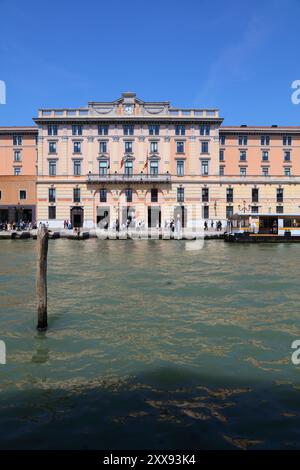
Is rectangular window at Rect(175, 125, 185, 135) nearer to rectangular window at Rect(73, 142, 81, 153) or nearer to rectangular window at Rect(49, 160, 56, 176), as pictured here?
rectangular window at Rect(73, 142, 81, 153)

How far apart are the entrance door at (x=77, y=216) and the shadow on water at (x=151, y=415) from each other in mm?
53809

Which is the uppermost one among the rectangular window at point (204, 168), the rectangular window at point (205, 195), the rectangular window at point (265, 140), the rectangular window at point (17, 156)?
the rectangular window at point (265, 140)

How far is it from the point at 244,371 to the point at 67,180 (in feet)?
179

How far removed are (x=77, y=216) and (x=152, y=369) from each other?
53.8 meters

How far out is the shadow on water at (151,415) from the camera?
4957mm

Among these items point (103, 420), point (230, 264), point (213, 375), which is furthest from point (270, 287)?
point (103, 420)

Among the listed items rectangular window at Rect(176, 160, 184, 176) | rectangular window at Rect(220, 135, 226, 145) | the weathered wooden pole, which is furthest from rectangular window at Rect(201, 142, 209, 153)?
the weathered wooden pole

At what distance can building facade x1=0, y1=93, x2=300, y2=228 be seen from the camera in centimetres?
5825

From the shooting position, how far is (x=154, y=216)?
59.6 m

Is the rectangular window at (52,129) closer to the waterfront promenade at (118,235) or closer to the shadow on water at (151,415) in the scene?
the waterfront promenade at (118,235)

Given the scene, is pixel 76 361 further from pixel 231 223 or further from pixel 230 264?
pixel 231 223

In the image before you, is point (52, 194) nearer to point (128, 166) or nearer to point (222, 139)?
point (128, 166)

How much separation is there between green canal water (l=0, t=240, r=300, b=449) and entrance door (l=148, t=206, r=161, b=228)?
44.5 m

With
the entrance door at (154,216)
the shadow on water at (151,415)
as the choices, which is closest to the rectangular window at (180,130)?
the entrance door at (154,216)
